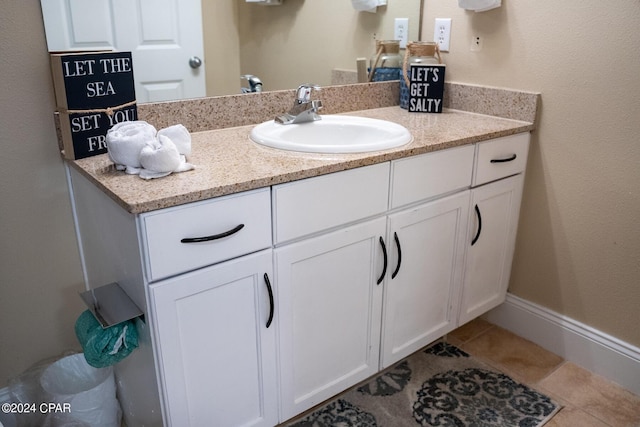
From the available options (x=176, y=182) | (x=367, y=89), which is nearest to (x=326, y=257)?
(x=176, y=182)

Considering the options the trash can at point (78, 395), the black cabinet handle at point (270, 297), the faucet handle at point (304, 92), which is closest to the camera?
the black cabinet handle at point (270, 297)

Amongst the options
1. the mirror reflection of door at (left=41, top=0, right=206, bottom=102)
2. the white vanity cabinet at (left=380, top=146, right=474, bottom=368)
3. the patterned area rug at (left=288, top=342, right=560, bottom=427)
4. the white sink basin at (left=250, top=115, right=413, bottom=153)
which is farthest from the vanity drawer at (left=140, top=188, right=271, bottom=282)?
the patterned area rug at (left=288, top=342, right=560, bottom=427)

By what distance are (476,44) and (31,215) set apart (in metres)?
1.64

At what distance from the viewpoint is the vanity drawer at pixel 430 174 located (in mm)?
1559

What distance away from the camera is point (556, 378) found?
1.94 m

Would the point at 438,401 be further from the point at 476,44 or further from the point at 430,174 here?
the point at 476,44

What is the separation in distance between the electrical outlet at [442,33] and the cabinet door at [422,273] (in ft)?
2.26

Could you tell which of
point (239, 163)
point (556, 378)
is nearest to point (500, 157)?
point (556, 378)

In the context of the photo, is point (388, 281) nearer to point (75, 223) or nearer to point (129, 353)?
point (129, 353)

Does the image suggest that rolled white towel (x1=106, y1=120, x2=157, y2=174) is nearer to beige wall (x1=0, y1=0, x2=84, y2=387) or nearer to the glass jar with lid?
beige wall (x1=0, y1=0, x2=84, y2=387)

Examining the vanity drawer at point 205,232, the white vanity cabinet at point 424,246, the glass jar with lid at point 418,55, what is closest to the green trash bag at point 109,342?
the vanity drawer at point 205,232

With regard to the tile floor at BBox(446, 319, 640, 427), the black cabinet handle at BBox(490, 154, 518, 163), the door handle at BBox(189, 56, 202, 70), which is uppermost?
the door handle at BBox(189, 56, 202, 70)

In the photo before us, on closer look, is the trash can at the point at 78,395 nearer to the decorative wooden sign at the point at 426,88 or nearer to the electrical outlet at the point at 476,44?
the decorative wooden sign at the point at 426,88

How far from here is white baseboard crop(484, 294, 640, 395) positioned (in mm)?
1878
